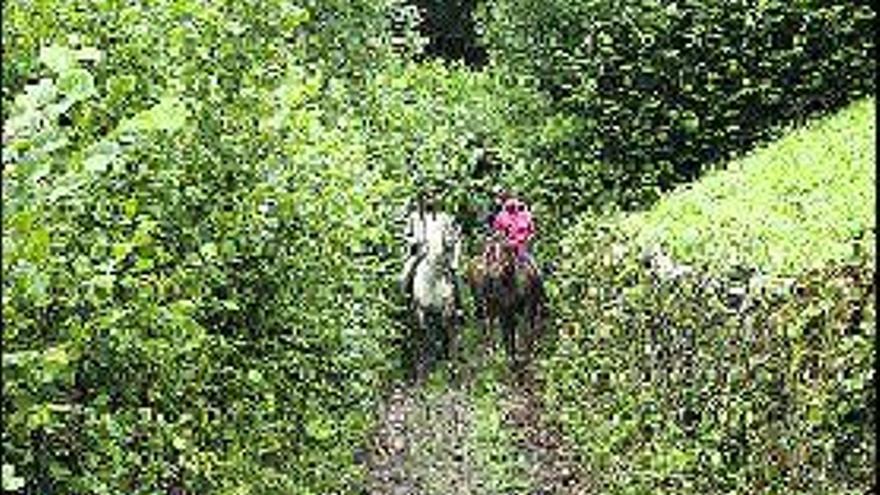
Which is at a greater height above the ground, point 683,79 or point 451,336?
point 683,79

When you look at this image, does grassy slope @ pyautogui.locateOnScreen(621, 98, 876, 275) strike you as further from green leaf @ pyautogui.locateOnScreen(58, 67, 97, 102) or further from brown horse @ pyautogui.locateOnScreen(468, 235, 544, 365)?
green leaf @ pyautogui.locateOnScreen(58, 67, 97, 102)

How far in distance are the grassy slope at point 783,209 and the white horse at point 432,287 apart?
389cm

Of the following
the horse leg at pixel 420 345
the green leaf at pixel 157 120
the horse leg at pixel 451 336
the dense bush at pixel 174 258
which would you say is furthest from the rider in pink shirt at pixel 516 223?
the green leaf at pixel 157 120

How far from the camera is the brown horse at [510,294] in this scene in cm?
1805

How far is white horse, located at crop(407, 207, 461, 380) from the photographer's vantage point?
1820cm

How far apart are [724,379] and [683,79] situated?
10.8 metres

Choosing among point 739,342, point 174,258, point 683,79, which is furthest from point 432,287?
point 174,258

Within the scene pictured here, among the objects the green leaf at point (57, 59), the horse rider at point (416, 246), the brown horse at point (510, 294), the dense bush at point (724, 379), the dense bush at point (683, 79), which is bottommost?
the green leaf at point (57, 59)

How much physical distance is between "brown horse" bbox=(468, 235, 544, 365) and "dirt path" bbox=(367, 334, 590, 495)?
1.54 feet

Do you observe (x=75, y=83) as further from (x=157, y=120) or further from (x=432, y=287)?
(x=432, y=287)

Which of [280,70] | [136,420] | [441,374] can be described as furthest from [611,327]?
[136,420]

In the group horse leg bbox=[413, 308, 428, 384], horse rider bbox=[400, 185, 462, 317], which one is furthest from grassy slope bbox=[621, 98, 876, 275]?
horse rider bbox=[400, 185, 462, 317]

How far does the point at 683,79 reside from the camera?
63.0ft

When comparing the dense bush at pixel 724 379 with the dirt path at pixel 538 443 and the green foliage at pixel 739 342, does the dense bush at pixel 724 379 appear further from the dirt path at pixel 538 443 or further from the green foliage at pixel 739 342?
the dirt path at pixel 538 443
